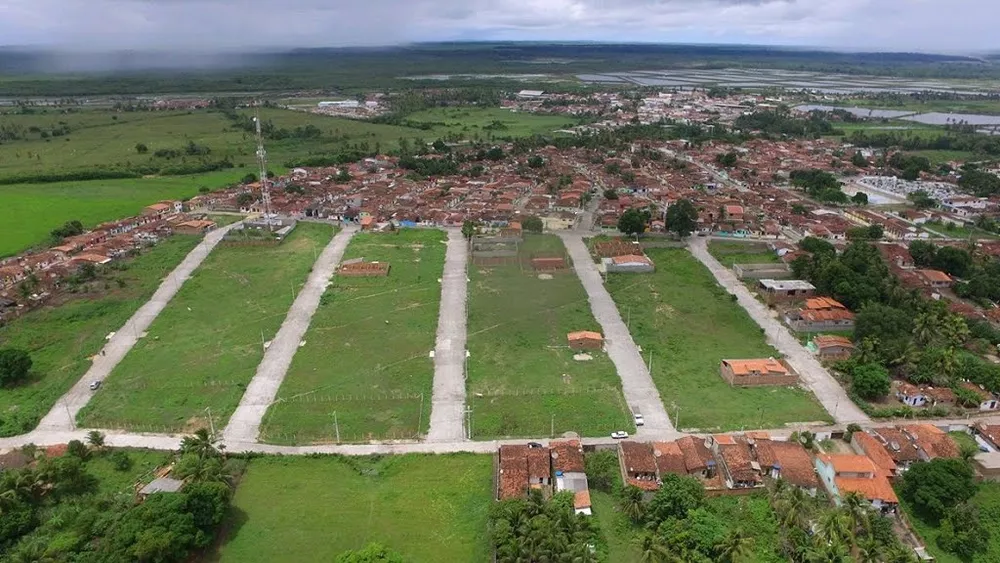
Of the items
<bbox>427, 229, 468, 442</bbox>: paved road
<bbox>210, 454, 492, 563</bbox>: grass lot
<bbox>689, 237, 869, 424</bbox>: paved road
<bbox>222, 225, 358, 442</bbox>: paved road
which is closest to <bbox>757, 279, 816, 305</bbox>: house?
<bbox>689, 237, 869, 424</bbox>: paved road

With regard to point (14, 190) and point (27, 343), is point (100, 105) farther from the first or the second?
point (27, 343)

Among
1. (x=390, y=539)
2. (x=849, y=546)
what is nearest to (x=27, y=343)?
(x=390, y=539)

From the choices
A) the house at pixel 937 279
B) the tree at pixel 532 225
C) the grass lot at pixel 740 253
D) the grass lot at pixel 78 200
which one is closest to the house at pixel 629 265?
the grass lot at pixel 740 253

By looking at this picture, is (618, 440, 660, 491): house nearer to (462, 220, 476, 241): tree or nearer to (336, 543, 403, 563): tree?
(336, 543, 403, 563): tree

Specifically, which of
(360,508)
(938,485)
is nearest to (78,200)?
(360,508)

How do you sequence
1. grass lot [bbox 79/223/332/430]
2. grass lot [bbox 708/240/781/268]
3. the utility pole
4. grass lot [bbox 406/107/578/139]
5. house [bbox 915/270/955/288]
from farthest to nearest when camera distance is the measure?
grass lot [bbox 406/107/578/139]
grass lot [bbox 708/240/781/268]
house [bbox 915/270/955/288]
grass lot [bbox 79/223/332/430]
the utility pole

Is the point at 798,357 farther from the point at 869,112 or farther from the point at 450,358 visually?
the point at 869,112
